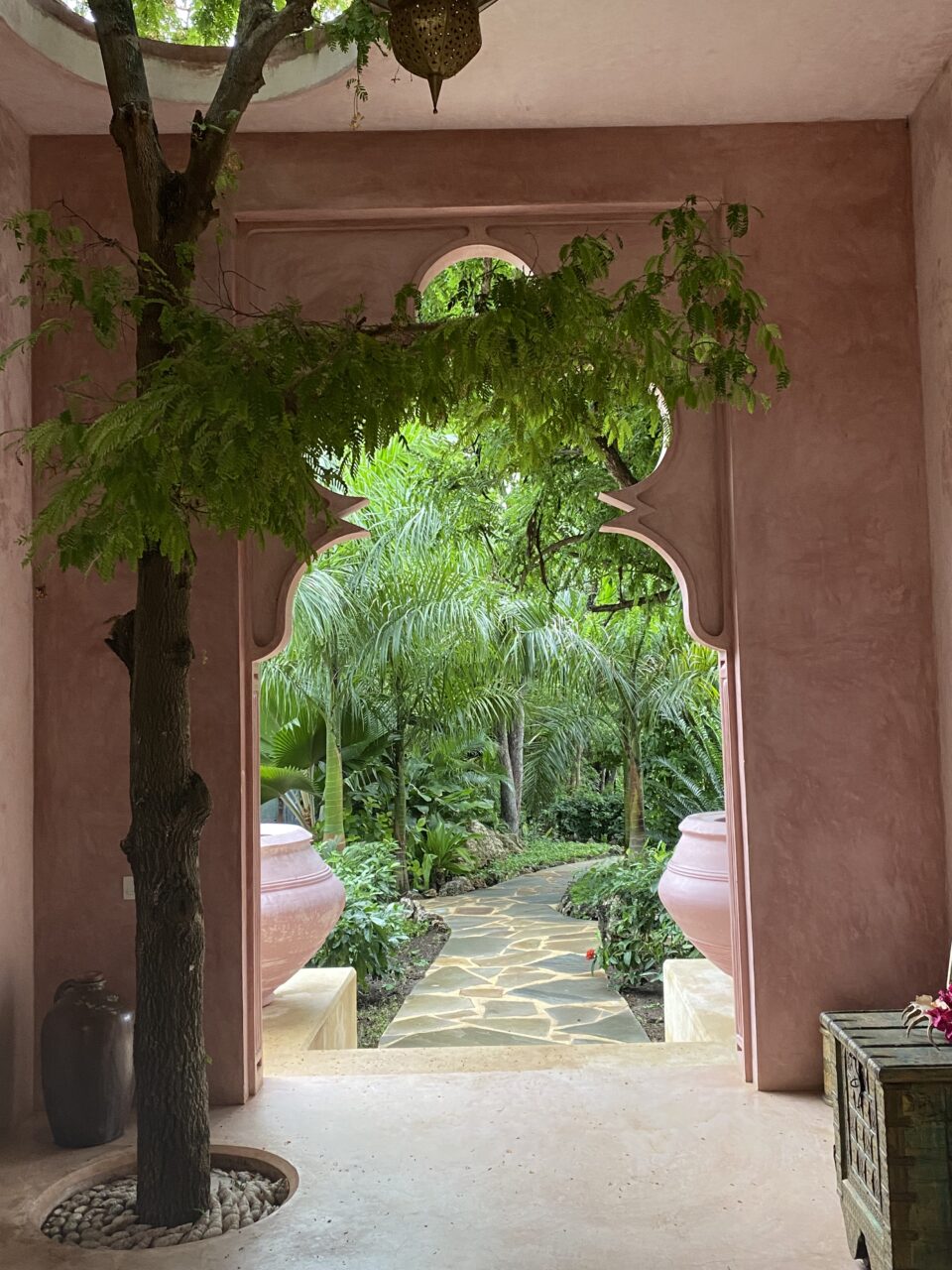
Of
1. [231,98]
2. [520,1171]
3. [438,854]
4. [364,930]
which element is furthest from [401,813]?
[231,98]

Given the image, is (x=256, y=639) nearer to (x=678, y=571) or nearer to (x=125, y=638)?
(x=125, y=638)

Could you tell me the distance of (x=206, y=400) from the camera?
2.69 metres

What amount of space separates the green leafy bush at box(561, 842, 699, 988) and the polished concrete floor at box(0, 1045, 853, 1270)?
3.02 meters

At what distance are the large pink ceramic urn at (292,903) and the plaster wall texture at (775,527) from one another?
0.78 metres

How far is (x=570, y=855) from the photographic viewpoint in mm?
14234

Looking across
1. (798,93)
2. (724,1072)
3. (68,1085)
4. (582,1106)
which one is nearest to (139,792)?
(68,1085)

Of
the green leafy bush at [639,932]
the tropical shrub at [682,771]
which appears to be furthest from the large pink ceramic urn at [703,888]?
the tropical shrub at [682,771]

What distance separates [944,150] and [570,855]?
11032 millimetres

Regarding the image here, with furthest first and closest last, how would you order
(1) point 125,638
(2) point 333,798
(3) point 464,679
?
(3) point 464,679 → (2) point 333,798 → (1) point 125,638

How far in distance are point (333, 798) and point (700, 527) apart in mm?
5118

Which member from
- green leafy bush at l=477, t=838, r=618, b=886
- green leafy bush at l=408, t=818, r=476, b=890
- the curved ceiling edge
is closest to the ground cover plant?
the curved ceiling edge

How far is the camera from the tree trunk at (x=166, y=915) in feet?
10.9

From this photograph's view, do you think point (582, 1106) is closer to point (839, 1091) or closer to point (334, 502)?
point (839, 1091)

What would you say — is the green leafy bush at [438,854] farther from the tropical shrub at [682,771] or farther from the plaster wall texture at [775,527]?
the plaster wall texture at [775,527]
